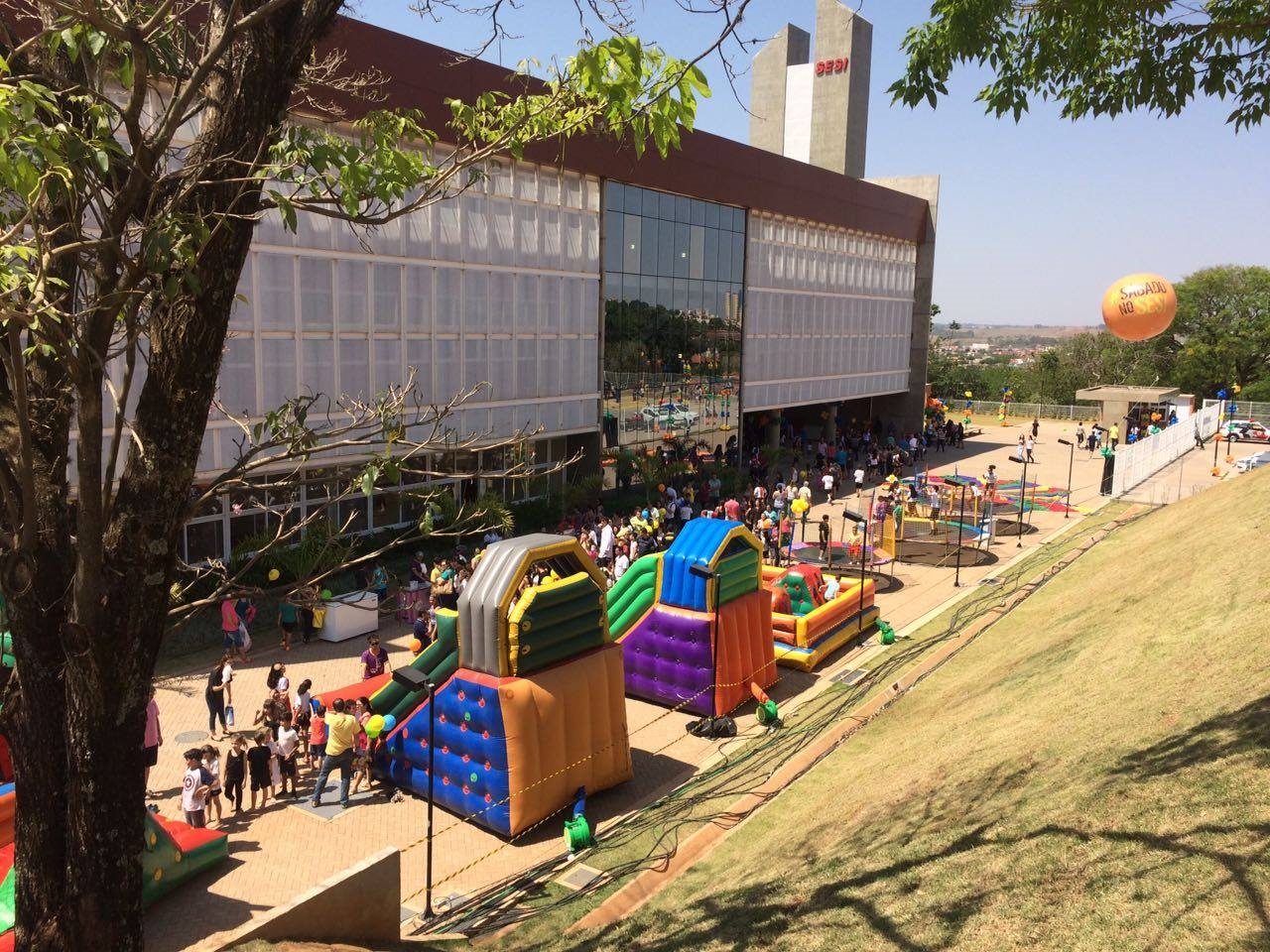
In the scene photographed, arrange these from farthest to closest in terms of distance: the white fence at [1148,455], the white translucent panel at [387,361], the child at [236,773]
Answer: the white fence at [1148,455] → the white translucent panel at [387,361] → the child at [236,773]

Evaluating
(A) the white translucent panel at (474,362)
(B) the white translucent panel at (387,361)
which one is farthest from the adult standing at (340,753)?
(A) the white translucent panel at (474,362)

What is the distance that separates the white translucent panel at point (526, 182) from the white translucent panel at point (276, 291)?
24.8 ft

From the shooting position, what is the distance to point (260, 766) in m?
11.5

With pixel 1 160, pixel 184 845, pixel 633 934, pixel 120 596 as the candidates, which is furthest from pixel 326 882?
pixel 1 160

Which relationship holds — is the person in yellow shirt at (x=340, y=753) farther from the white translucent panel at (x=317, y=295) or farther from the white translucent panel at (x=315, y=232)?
the white translucent panel at (x=315, y=232)

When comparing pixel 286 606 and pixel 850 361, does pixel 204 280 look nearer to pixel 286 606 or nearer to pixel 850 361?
pixel 286 606

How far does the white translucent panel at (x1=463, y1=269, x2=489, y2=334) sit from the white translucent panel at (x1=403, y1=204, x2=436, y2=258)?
4.74 feet

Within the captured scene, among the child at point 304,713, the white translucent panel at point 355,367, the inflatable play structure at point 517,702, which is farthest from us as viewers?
the white translucent panel at point 355,367

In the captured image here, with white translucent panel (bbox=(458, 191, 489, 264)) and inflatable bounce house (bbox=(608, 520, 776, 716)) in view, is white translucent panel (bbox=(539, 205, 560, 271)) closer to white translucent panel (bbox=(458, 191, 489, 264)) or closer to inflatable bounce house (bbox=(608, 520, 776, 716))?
white translucent panel (bbox=(458, 191, 489, 264))

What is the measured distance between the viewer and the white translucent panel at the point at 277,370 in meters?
20.1

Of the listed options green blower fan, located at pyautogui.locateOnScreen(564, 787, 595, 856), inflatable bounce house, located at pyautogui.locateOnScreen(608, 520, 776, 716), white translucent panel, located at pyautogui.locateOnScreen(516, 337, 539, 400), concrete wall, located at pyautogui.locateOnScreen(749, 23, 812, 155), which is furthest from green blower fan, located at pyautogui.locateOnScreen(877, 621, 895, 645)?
concrete wall, located at pyautogui.locateOnScreen(749, 23, 812, 155)

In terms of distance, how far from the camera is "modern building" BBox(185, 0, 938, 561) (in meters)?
20.5

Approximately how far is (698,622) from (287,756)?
6.22 meters

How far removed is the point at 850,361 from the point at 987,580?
2419 cm
